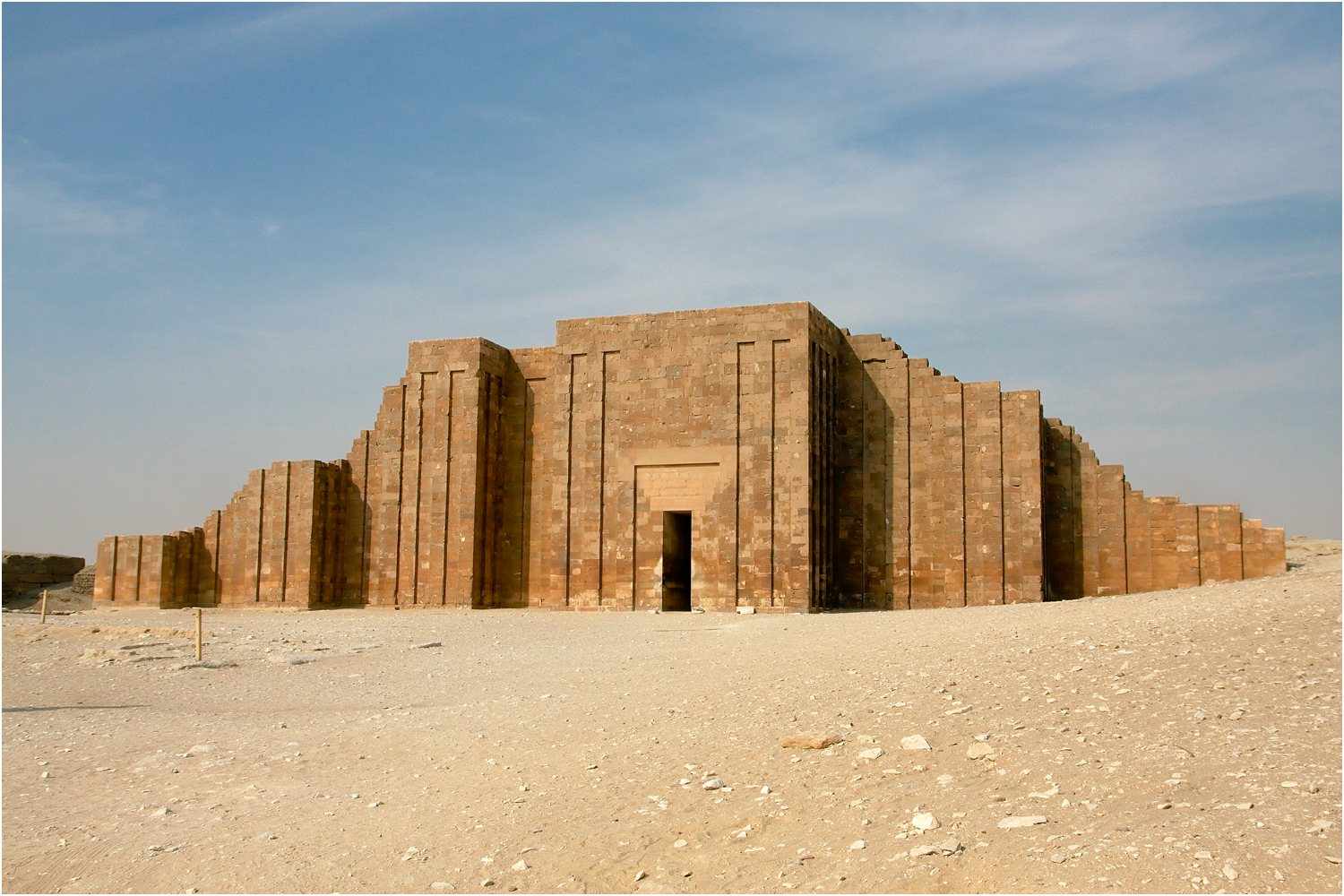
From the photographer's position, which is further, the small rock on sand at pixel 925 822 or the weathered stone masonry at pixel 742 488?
the weathered stone masonry at pixel 742 488

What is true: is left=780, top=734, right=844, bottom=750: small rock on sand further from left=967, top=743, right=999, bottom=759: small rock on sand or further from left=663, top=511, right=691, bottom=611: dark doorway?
left=663, top=511, right=691, bottom=611: dark doorway

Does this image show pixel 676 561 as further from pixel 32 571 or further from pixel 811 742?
pixel 32 571

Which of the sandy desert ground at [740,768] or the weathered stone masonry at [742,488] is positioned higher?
the weathered stone masonry at [742,488]

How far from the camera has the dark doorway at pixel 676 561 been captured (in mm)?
24141

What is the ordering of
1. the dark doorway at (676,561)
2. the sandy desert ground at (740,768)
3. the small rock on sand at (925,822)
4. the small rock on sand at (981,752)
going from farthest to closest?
1. the dark doorway at (676,561)
2. the small rock on sand at (981,752)
3. the small rock on sand at (925,822)
4. the sandy desert ground at (740,768)

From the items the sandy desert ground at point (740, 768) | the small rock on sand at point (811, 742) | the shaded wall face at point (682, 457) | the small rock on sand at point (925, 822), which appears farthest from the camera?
the shaded wall face at point (682, 457)

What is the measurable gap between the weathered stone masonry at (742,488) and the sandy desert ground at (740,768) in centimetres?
946

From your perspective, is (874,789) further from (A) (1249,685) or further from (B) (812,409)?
(B) (812,409)

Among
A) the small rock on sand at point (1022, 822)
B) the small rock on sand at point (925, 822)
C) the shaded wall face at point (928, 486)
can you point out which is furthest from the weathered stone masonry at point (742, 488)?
the small rock on sand at point (1022, 822)

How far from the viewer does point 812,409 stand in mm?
23547

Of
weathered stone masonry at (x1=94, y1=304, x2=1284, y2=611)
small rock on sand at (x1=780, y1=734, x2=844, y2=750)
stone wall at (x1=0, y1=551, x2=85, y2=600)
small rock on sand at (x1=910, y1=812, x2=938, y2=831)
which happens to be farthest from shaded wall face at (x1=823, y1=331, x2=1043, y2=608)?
stone wall at (x1=0, y1=551, x2=85, y2=600)

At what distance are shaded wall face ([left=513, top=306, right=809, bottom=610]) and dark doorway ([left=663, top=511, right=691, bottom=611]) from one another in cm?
21

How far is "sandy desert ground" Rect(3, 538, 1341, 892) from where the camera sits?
629 cm

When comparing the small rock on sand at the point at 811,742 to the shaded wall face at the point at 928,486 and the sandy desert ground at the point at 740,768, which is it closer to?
the sandy desert ground at the point at 740,768
